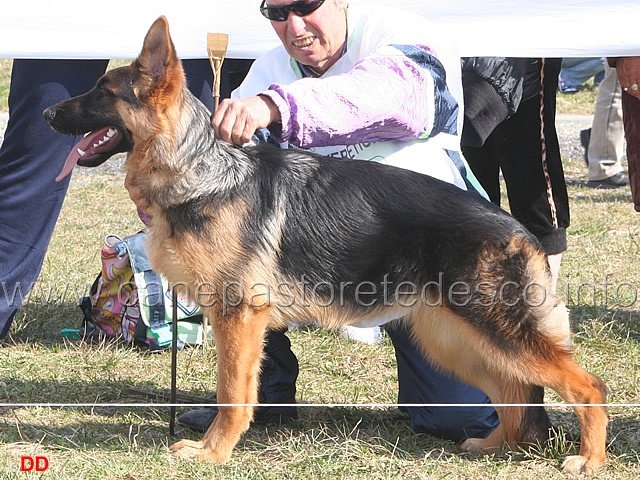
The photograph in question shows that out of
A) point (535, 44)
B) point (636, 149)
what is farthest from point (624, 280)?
point (535, 44)

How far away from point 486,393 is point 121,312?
2058 mm

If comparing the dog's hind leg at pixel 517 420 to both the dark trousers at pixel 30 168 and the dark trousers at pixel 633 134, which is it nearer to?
the dark trousers at pixel 633 134

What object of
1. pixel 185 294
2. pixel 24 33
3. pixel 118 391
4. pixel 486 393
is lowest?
pixel 118 391

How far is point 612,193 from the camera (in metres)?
8.20

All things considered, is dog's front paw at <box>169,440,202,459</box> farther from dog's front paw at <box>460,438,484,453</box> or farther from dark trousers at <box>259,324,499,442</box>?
dog's front paw at <box>460,438,484,453</box>

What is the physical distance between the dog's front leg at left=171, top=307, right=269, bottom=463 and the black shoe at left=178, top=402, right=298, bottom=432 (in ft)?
1.14

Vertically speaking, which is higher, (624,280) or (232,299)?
(232,299)

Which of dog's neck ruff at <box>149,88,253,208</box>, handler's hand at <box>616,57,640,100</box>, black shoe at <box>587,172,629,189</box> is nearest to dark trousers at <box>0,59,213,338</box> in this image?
dog's neck ruff at <box>149,88,253,208</box>

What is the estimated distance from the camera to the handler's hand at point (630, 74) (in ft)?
13.7

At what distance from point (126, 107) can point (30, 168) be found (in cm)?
177

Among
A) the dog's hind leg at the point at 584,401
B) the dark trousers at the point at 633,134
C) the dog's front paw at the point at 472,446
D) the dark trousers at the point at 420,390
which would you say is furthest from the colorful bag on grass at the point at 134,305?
the dark trousers at the point at 633,134

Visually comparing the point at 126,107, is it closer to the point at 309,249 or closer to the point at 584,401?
the point at 309,249

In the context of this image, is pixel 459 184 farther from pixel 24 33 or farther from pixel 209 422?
pixel 24 33

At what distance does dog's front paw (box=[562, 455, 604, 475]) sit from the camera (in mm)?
3053
